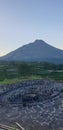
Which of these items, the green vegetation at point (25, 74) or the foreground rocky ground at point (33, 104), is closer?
the foreground rocky ground at point (33, 104)

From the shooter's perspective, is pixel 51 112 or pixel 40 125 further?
pixel 51 112

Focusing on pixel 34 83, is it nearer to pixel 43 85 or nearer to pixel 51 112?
pixel 43 85

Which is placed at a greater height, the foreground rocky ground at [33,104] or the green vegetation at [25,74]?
the green vegetation at [25,74]

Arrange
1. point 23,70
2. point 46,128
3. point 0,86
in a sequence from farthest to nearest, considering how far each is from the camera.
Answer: point 23,70 < point 0,86 < point 46,128

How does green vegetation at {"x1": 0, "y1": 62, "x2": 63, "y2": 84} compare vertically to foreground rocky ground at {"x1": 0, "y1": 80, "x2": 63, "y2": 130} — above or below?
above

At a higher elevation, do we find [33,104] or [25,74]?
[25,74]

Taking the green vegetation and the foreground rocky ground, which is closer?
the foreground rocky ground

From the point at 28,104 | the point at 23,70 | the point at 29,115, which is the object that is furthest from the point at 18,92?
the point at 23,70

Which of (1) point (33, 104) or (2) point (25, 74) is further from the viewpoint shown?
(2) point (25, 74)
